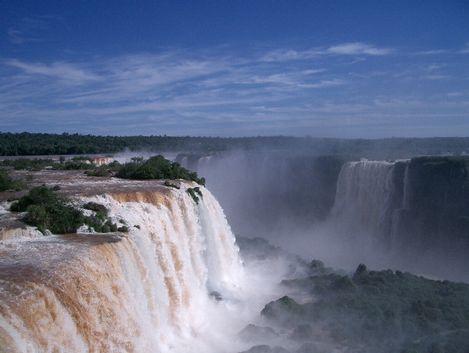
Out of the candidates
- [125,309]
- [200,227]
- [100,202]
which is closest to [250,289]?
[200,227]

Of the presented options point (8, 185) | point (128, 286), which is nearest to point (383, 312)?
point (128, 286)

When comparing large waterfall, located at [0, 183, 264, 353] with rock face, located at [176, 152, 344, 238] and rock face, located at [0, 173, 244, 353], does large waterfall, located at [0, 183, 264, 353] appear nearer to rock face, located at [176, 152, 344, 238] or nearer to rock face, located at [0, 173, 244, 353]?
rock face, located at [0, 173, 244, 353]

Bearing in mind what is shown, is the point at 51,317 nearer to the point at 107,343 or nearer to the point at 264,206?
the point at 107,343

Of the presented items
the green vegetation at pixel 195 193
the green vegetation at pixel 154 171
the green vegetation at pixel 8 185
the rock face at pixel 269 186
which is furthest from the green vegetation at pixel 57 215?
the rock face at pixel 269 186

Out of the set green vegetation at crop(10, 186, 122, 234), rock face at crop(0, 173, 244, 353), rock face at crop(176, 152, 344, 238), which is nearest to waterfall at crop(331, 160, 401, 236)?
rock face at crop(176, 152, 344, 238)

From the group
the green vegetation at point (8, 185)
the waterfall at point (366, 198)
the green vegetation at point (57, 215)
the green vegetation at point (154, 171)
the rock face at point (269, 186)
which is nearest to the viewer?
the green vegetation at point (57, 215)

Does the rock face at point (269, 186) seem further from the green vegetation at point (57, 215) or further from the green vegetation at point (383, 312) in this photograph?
the green vegetation at point (57, 215)
